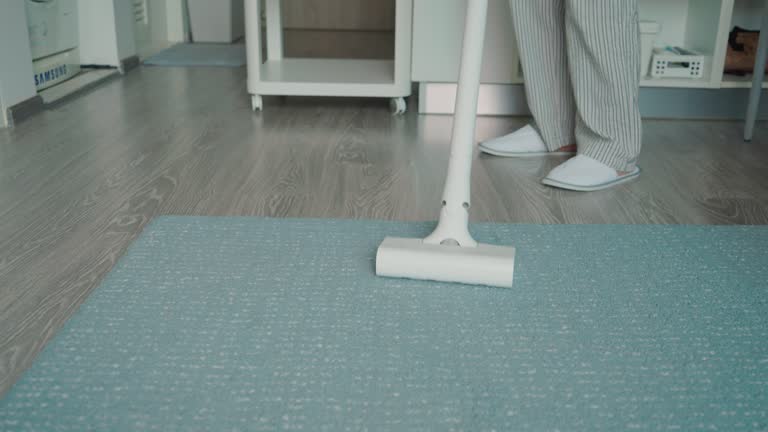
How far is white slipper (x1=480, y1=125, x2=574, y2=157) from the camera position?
5.44ft

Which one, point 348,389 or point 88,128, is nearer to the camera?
point 348,389

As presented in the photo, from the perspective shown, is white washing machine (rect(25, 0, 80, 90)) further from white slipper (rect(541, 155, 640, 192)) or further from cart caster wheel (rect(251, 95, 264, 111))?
white slipper (rect(541, 155, 640, 192))

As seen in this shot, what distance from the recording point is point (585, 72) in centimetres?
144

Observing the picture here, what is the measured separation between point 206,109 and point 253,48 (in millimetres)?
242

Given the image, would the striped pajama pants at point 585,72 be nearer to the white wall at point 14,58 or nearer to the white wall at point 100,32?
the white wall at point 14,58

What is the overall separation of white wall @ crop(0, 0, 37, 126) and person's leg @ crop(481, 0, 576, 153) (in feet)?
4.16

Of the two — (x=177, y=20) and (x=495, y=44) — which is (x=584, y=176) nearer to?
(x=495, y=44)

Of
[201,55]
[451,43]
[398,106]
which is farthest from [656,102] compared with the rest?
[201,55]

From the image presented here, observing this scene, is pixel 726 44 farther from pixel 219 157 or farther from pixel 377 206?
pixel 219 157

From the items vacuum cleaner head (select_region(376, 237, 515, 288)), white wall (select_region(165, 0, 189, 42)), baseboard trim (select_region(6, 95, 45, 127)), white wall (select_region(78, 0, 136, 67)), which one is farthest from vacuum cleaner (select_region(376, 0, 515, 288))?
white wall (select_region(165, 0, 189, 42))

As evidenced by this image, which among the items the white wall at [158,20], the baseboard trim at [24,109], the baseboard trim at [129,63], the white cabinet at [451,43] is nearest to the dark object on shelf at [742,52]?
the white cabinet at [451,43]

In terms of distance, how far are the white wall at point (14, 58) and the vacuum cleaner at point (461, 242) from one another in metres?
1.39

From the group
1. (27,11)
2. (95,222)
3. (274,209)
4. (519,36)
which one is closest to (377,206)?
(274,209)

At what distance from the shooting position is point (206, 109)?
2.13 m
